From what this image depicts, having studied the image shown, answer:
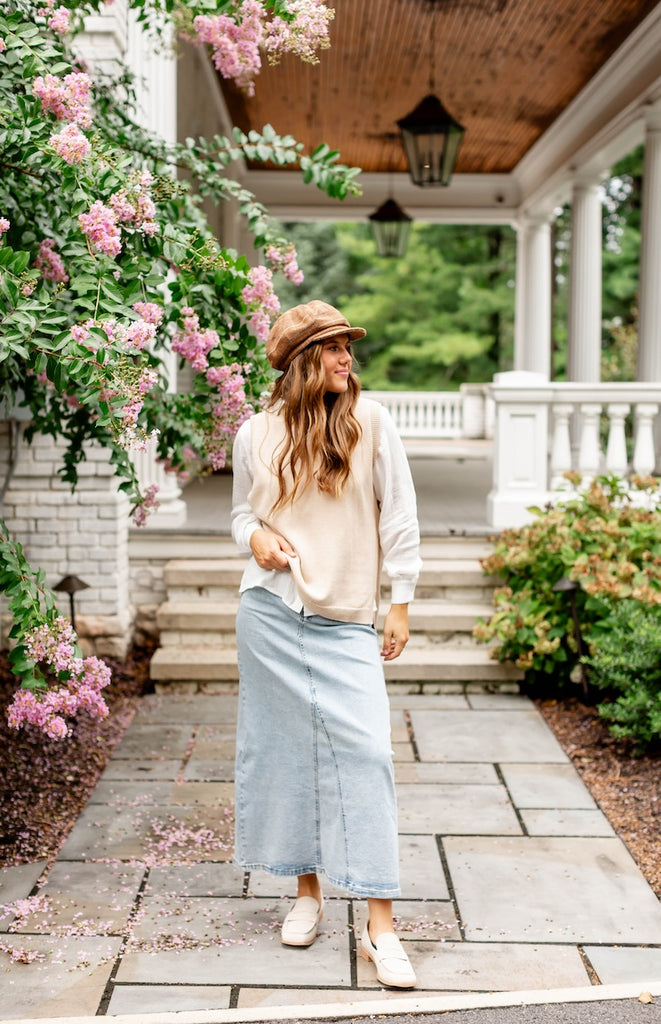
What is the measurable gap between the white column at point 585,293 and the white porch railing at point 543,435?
490 cm

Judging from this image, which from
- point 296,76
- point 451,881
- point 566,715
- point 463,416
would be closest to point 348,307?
point 463,416

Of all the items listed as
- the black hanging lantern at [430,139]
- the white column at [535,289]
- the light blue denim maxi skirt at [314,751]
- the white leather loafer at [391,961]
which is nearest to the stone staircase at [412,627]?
the light blue denim maxi skirt at [314,751]

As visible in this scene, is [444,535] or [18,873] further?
[444,535]

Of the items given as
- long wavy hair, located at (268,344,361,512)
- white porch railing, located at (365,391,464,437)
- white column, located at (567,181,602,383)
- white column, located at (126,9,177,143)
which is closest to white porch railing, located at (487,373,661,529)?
white column, located at (126,9,177,143)

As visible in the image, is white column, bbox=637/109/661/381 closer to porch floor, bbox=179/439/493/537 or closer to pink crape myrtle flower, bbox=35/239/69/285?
porch floor, bbox=179/439/493/537

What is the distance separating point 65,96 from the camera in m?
2.99

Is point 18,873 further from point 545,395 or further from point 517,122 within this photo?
point 517,122

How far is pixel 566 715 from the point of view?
509 cm

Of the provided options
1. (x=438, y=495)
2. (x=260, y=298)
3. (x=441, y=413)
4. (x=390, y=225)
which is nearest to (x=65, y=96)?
(x=260, y=298)

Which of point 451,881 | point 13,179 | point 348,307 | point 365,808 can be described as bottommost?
point 451,881

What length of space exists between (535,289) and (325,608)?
41.1ft

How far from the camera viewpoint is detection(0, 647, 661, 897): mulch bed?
3.63 m

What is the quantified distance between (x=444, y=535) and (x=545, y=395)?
41.1 inches

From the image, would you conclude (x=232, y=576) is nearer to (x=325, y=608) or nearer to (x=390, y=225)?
(x=325, y=608)
